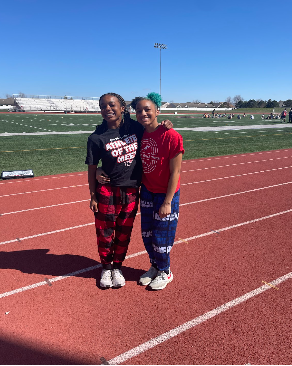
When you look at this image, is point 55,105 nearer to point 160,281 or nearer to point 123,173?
point 123,173

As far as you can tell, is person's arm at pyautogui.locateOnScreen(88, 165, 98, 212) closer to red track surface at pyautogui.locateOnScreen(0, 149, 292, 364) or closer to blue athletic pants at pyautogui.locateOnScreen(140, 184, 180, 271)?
blue athletic pants at pyautogui.locateOnScreen(140, 184, 180, 271)

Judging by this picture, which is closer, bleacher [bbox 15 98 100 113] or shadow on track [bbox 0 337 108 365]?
shadow on track [bbox 0 337 108 365]

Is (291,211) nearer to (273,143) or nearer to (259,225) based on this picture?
(259,225)

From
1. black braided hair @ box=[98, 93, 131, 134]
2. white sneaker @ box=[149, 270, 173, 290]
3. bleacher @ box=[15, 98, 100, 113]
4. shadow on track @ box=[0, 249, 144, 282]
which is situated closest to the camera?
black braided hair @ box=[98, 93, 131, 134]

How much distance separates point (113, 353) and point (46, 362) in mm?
602

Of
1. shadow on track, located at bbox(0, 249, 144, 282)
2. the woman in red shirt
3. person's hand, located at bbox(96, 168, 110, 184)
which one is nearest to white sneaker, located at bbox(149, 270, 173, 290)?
the woman in red shirt

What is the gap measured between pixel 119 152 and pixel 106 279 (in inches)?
65.0

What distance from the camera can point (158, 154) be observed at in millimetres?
3166

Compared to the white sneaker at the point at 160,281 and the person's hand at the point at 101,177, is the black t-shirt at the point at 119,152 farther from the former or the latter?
the white sneaker at the point at 160,281

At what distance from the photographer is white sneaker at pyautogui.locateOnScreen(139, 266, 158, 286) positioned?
3775 mm

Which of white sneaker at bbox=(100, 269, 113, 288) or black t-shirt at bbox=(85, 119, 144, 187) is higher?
black t-shirt at bbox=(85, 119, 144, 187)

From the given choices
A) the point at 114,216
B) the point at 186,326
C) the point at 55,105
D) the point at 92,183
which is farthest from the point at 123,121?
the point at 55,105

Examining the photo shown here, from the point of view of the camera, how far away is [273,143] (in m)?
18.5

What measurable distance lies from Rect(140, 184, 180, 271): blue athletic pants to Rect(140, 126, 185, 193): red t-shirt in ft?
0.38
